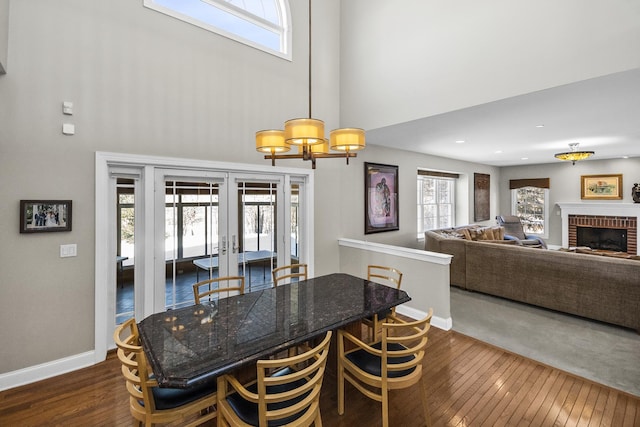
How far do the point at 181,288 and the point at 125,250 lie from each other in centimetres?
73

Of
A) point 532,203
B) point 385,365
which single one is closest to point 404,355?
point 385,365

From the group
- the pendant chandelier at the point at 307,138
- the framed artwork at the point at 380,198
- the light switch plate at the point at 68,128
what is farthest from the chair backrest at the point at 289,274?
the light switch plate at the point at 68,128

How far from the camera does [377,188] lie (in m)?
5.28

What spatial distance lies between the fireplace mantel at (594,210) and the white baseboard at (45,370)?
32.9 ft

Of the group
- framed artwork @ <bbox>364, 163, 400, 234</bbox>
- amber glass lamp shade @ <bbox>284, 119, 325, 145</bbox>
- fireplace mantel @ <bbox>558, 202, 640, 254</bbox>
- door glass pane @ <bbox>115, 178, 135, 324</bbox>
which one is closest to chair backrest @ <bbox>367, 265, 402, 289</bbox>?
framed artwork @ <bbox>364, 163, 400, 234</bbox>

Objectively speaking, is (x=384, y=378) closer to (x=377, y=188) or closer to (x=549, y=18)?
(x=549, y=18)

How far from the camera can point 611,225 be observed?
696cm

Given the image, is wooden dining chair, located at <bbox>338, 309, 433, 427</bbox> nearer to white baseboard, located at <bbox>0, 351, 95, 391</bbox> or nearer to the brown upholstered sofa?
white baseboard, located at <bbox>0, 351, 95, 391</bbox>

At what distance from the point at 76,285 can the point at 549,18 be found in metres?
4.96

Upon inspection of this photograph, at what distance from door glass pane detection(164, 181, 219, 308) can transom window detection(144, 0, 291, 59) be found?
1868 mm

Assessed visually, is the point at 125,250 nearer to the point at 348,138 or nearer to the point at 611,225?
the point at 348,138

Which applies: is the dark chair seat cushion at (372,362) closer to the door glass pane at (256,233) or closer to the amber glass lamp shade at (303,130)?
the amber glass lamp shade at (303,130)

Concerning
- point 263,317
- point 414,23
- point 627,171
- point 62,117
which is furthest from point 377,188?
point 627,171

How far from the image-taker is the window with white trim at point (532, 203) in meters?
8.05
